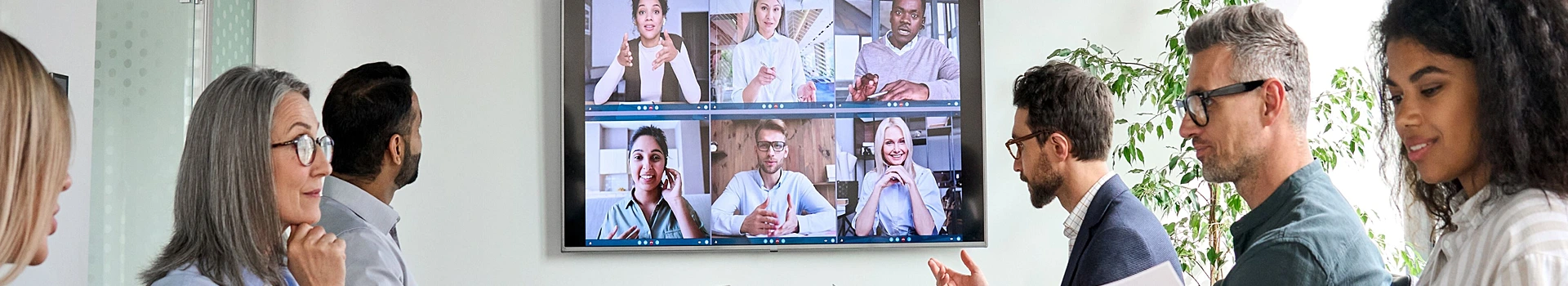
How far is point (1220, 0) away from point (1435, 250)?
2.46 m

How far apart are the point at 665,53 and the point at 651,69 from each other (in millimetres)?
72

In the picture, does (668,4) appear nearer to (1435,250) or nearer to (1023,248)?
(1023,248)

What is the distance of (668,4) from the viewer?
11.9 feet

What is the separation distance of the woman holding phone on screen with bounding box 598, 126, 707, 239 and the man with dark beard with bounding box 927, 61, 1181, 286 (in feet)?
4.97

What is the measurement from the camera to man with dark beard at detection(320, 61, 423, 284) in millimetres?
1969

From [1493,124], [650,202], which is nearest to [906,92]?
[650,202]

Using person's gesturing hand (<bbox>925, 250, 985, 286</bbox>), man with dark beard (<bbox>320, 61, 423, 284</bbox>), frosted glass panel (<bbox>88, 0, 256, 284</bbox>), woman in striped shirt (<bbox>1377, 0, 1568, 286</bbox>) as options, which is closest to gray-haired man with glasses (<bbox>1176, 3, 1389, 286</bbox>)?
woman in striped shirt (<bbox>1377, 0, 1568, 286</bbox>)

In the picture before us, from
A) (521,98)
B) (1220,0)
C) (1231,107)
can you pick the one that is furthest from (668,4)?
(1231,107)

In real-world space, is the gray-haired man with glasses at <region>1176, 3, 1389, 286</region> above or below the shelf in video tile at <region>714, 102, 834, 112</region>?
below

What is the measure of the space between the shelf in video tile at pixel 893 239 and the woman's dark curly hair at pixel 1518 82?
262 centimetres

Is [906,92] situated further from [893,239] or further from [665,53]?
[665,53]

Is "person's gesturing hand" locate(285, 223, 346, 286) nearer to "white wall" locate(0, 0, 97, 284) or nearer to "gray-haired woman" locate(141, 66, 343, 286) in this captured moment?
"gray-haired woman" locate(141, 66, 343, 286)

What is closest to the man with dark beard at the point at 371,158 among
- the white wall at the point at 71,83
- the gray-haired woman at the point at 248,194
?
the gray-haired woman at the point at 248,194

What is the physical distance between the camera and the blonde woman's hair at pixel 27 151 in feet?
3.62
